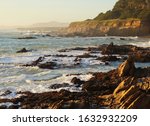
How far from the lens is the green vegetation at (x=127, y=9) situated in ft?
328

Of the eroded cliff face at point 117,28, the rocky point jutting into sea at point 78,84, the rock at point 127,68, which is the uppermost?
the rock at point 127,68

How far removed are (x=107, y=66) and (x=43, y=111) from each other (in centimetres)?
1801

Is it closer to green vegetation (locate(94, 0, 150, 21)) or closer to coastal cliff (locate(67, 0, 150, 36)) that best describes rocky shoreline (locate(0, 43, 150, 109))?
coastal cliff (locate(67, 0, 150, 36))

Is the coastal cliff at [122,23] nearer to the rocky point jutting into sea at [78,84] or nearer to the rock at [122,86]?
the rocky point jutting into sea at [78,84]

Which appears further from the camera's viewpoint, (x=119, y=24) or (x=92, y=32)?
(x=92, y=32)

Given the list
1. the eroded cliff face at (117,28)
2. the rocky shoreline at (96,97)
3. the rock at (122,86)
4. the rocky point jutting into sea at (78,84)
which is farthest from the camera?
the eroded cliff face at (117,28)

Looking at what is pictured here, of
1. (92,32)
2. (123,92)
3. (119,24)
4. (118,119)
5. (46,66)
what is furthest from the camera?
(92,32)

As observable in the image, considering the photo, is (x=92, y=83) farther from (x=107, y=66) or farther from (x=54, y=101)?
(x=107, y=66)

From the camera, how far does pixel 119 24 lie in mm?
90875

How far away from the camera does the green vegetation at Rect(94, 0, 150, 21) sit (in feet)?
328

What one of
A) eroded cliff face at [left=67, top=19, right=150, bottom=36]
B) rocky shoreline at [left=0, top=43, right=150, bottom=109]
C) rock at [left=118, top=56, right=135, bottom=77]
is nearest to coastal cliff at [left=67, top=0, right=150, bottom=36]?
eroded cliff face at [left=67, top=19, right=150, bottom=36]

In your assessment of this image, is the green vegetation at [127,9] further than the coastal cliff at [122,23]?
Yes

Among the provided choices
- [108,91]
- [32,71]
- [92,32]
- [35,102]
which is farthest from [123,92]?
[92,32]

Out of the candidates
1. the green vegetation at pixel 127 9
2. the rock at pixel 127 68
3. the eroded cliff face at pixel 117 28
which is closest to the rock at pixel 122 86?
the rock at pixel 127 68
